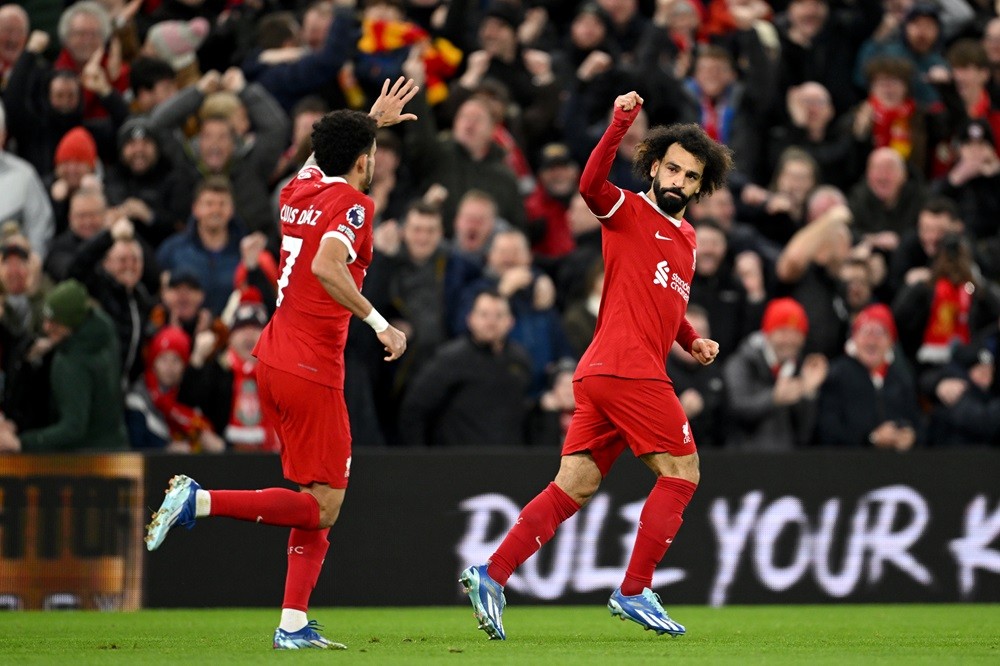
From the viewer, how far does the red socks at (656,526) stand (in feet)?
26.8

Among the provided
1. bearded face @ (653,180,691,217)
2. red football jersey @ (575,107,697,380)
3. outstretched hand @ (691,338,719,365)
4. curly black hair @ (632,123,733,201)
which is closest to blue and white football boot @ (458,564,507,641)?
red football jersey @ (575,107,697,380)

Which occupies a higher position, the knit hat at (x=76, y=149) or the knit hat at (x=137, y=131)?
the knit hat at (x=137, y=131)

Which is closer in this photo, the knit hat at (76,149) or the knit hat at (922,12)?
the knit hat at (76,149)

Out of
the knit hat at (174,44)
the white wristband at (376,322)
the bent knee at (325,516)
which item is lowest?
the bent knee at (325,516)

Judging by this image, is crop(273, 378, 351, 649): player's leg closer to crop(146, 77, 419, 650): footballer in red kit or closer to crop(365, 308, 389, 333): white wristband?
crop(146, 77, 419, 650): footballer in red kit

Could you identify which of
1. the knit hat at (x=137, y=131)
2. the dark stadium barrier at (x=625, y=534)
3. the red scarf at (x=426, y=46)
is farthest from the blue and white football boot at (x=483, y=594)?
the red scarf at (x=426, y=46)

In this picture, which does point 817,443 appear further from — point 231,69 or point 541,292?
Result: point 231,69

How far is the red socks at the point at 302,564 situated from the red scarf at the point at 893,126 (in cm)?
909

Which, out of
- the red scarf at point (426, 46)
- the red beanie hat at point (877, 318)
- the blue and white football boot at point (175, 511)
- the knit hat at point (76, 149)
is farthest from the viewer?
the red scarf at point (426, 46)

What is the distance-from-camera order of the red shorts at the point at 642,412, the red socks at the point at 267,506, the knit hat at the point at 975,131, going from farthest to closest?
the knit hat at the point at 975,131, the red shorts at the point at 642,412, the red socks at the point at 267,506

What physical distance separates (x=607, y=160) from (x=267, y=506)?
2218 mm

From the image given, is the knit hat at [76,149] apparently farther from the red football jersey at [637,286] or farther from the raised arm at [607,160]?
the raised arm at [607,160]

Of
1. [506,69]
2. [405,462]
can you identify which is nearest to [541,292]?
[405,462]

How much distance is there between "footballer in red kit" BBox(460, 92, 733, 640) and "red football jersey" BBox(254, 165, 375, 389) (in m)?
1.12
